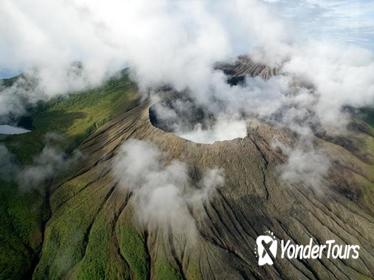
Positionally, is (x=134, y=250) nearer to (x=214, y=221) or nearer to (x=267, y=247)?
(x=214, y=221)

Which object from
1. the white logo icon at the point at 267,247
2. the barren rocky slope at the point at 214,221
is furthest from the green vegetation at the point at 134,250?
the white logo icon at the point at 267,247

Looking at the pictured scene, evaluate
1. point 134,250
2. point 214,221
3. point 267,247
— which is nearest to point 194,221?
point 214,221

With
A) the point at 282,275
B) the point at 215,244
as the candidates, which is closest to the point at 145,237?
the point at 215,244

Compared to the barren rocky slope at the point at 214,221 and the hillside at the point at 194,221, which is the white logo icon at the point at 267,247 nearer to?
the hillside at the point at 194,221

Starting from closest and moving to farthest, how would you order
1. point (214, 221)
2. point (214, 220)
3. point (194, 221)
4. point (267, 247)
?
point (194, 221), point (267, 247), point (214, 221), point (214, 220)

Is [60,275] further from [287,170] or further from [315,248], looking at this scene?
[287,170]

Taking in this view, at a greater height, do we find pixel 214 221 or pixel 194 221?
pixel 194 221
